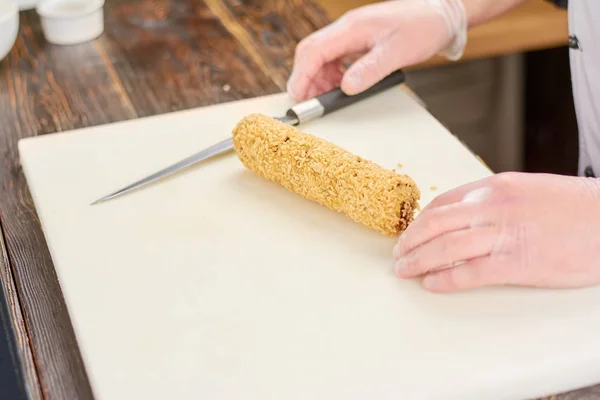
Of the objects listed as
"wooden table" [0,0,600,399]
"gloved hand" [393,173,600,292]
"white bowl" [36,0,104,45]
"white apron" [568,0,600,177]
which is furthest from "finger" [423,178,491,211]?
"white bowl" [36,0,104,45]

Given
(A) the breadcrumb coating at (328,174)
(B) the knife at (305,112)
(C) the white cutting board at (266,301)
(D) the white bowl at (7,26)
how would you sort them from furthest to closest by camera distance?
(D) the white bowl at (7,26)
(B) the knife at (305,112)
(A) the breadcrumb coating at (328,174)
(C) the white cutting board at (266,301)

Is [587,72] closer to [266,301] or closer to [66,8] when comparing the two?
[266,301]

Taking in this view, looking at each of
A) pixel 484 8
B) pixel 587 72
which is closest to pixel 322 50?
pixel 484 8

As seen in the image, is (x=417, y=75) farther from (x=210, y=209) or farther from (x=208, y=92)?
(x=210, y=209)

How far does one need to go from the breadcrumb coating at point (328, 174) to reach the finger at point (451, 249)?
2.7 inches

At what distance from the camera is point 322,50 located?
1.12 m

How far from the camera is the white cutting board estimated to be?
2.28 ft

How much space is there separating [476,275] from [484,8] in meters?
0.56

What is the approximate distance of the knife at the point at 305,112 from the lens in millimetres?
949

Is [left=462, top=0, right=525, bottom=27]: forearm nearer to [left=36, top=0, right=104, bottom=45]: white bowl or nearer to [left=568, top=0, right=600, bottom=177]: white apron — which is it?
[left=568, top=0, right=600, bottom=177]: white apron

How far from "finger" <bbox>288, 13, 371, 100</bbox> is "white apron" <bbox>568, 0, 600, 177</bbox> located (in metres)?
0.30

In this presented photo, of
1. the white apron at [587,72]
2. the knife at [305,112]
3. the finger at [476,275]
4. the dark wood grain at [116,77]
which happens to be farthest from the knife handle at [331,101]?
the finger at [476,275]

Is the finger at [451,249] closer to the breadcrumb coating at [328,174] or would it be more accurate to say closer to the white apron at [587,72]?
the breadcrumb coating at [328,174]

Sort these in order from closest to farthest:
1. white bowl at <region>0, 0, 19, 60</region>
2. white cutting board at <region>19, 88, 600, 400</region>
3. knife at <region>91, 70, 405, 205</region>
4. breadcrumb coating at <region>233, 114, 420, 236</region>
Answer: white cutting board at <region>19, 88, 600, 400</region>, breadcrumb coating at <region>233, 114, 420, 236</region>, knife at <region>91, 70, 405, 205</region>, white bowl at <region>0, 0, 19, 60</region>
